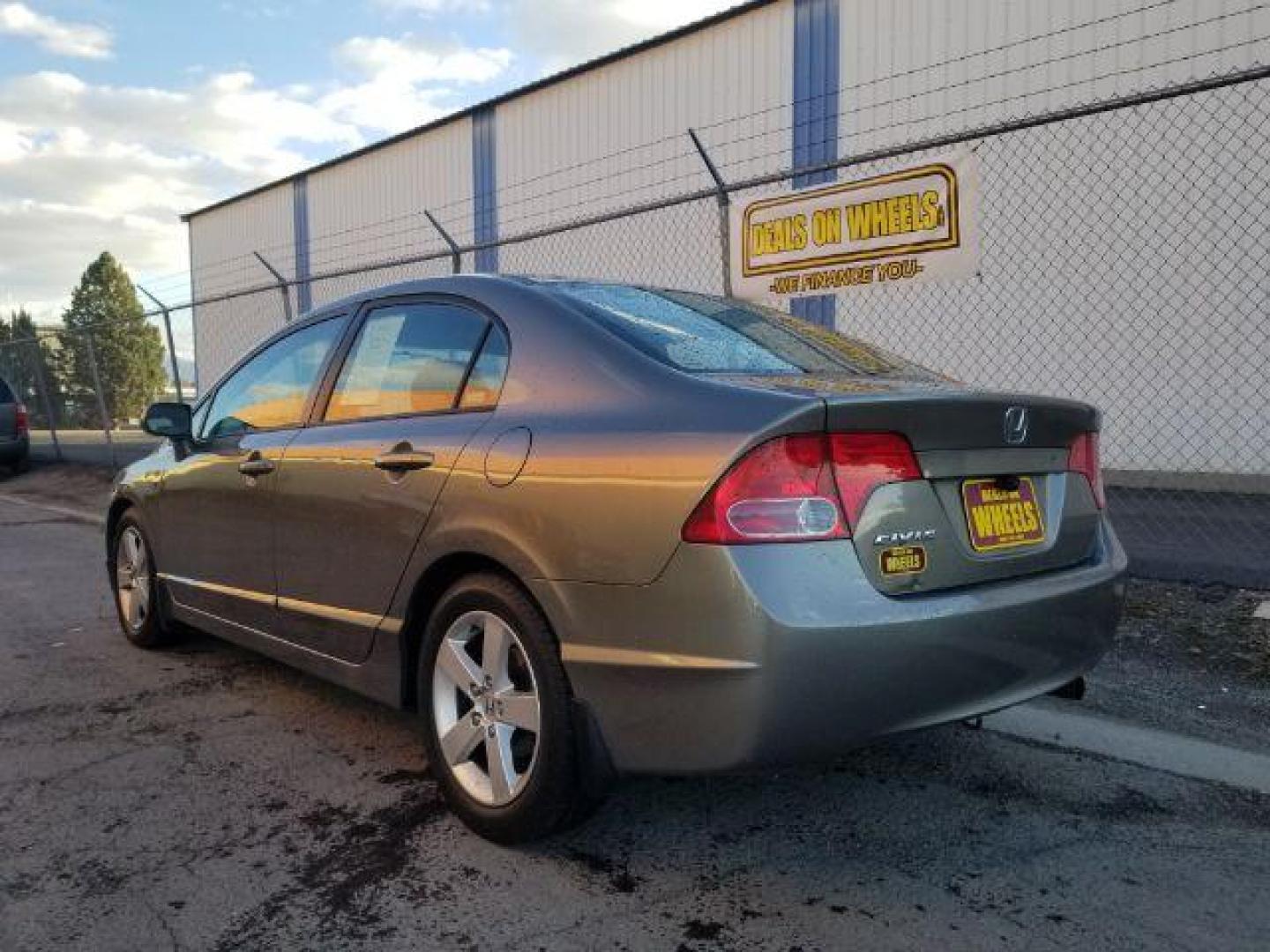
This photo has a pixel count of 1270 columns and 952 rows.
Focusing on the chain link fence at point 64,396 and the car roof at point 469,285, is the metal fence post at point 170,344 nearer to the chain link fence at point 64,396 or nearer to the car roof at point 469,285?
the chain link fence at point 64,396

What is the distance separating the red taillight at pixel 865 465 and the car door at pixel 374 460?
3.58ft

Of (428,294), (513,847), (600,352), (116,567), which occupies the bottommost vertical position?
(513,847)

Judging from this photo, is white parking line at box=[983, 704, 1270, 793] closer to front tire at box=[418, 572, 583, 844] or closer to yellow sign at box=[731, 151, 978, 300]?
front tire at box=[418, 572, 583, 844]

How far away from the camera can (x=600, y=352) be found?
8.91ft

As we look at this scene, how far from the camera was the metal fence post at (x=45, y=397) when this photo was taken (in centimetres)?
1552

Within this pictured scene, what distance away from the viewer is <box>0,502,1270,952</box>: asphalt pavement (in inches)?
92.4

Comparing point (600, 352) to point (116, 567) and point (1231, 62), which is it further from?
point (1231, 62)

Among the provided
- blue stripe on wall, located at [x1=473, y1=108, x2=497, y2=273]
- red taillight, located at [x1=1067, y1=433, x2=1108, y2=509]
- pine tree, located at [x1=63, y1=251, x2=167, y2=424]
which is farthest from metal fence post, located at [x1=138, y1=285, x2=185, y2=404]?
red taillight, located at [x1=1067, y1=433, x2=1108, y2=509]

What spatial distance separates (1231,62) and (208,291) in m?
23.3

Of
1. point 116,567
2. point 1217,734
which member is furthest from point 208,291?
point 1217,734

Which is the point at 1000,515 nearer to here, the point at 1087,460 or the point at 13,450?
the point at 1087,460

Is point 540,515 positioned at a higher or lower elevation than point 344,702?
higher

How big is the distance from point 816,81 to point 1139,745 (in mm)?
10749

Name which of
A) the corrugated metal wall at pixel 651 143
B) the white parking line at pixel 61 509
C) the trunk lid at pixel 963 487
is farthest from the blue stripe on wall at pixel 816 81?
the trunk lid at pixel 963 487
